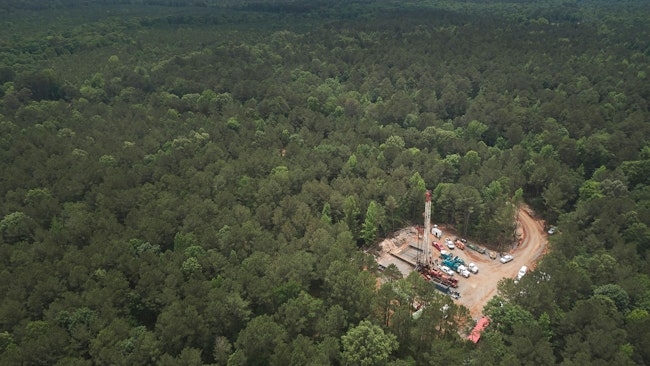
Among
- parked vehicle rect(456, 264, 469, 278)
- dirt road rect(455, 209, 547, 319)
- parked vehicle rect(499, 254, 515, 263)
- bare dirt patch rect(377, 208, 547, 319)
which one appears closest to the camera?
dirt road rect(455, 209, 547, 319)

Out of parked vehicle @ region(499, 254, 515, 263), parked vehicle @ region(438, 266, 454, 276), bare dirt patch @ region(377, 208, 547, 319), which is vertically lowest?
bare dirt patch @ region(377, 208, 547, 319)

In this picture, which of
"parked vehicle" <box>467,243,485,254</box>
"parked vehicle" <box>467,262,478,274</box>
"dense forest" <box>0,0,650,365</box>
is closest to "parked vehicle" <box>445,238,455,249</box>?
"parked vehicle" <box>467,243,485,254</box>

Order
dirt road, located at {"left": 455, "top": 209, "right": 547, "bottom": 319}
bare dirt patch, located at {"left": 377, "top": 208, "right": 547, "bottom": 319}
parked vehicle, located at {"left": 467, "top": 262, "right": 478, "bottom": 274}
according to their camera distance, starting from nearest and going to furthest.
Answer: dirt road, located at {"left": 455, "top": 209, "right": 547, "bottom": 319} < bare dirt patch, located at {"left": 377, "top": 208, "right": 547, "bottom": 319} < parked vehicle, located at {"left": 467, "top": 262, "right": 478, "bottom": 274}

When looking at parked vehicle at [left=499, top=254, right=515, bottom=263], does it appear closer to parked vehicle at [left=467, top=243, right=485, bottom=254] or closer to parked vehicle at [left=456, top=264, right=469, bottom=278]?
parked vehicle at [left=467, top=243, right=485, bottom=254]

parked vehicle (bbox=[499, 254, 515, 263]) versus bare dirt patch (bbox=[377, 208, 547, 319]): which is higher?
parked vehicle (bbox=[499, 254, 515, 263])

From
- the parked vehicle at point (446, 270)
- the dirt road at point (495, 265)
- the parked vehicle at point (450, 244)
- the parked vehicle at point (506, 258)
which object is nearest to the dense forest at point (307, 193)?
the dirt road at point (495, 265)

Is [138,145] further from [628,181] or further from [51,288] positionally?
[628,181]

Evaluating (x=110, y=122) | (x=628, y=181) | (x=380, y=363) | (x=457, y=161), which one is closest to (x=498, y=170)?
(x=457, y=161)
